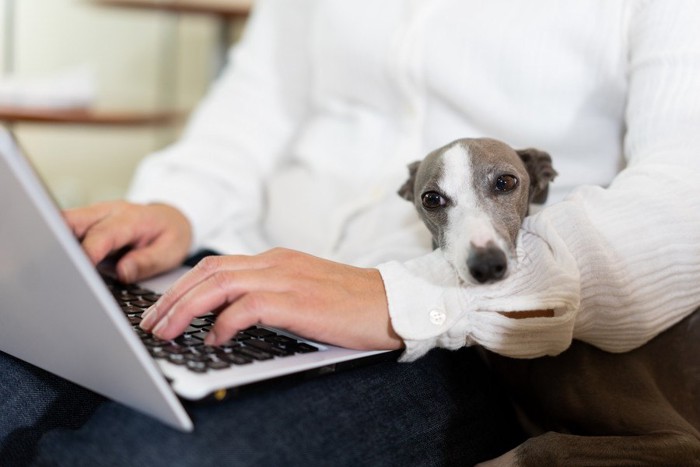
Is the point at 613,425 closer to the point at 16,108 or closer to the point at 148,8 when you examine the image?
the point at 16,108

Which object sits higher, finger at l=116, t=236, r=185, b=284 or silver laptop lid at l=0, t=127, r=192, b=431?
silver laptop lid at l=0, t=127, r=192, b=431

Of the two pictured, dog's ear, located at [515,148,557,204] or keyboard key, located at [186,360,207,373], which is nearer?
keyboard key, located at [186,360,207,373]

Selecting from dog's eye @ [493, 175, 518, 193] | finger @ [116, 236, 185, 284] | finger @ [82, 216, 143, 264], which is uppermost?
dog's eye @ [493, 175, 518, 193]

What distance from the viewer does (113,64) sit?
3.44 metres

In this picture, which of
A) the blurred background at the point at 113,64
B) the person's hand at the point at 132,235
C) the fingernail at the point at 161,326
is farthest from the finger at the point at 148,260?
the blurred background at the point at 113,64

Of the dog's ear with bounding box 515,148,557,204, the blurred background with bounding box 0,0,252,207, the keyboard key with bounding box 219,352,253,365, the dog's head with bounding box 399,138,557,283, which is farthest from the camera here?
the blurred background with bounding box 0,0,252,207

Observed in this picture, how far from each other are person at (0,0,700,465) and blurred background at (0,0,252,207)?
5.09 feet

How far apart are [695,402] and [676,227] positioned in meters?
0.20

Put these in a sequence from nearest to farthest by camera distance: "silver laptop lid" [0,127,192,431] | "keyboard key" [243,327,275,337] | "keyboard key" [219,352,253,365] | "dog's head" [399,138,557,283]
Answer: "silver laptop lid" [0,127,192,431]
"keyboard key" [219,352,253,365]
"keyboard key" [243,327,275,337]
"dog's head" [399,138,557,283]

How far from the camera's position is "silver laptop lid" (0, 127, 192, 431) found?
560 mm

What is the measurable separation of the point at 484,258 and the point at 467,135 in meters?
0.37

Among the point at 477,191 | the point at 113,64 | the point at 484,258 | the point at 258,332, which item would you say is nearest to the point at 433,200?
the point at 477,191

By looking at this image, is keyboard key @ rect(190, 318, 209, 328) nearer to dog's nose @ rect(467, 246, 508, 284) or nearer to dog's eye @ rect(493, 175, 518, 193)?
dog's nose @ rect(467, 246, 508, 284)

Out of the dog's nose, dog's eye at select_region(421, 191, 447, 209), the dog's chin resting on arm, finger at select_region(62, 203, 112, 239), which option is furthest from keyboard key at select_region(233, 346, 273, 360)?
finger at select_region(62, 203, 112, 239)
